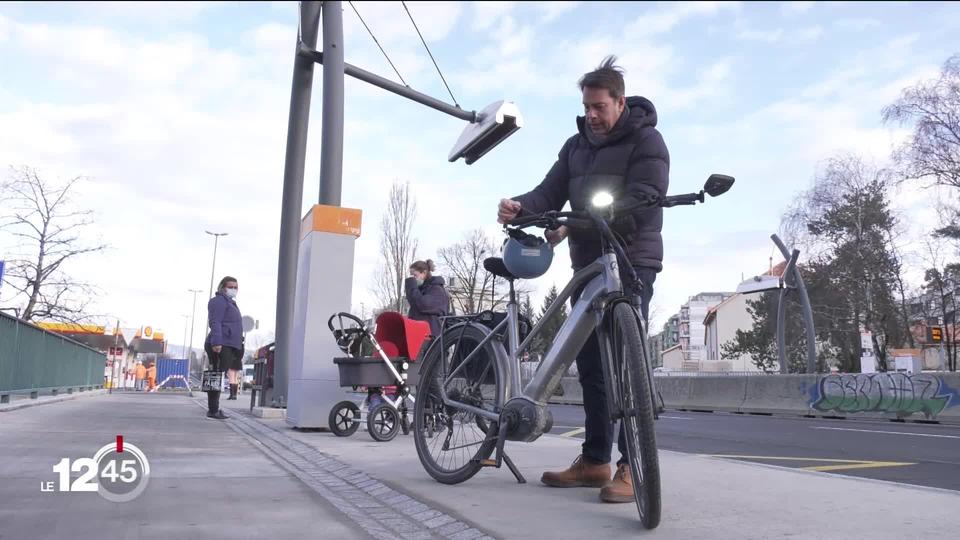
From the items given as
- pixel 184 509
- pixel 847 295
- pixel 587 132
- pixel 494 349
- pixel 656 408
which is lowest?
pixel 184 509

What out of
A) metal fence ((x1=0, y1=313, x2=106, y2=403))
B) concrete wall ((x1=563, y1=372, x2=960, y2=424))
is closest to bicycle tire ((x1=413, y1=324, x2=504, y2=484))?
metal fence ((x1=0, y1=313, x2=106, y2=403))

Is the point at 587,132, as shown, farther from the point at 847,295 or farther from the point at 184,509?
the point at 847,295

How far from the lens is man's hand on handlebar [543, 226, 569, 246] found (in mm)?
4125

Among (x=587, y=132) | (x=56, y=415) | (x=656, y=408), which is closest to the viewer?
(x=656, y=408)

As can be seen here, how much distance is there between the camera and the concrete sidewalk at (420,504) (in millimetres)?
3121

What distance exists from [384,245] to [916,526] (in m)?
43.4

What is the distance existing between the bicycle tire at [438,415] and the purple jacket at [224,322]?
6.86 metres

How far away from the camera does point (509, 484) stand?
428 centimetres

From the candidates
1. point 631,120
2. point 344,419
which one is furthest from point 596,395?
point 344,419

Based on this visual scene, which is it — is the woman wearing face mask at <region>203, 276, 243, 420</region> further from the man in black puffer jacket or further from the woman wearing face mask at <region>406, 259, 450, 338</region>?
the man in black puffer jacket

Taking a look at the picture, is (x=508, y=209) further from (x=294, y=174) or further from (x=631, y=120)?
(x=294, y=174)

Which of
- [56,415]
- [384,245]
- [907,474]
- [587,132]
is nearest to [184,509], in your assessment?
[587,132]

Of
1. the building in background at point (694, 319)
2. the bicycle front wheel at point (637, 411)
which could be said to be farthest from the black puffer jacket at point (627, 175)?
the building in background at point (694, 319)

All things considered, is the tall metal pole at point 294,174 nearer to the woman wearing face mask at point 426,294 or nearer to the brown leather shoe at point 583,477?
the woman wearing face mask at point 426,294
